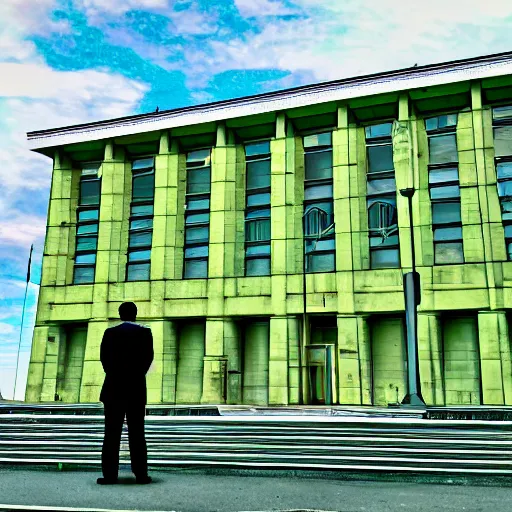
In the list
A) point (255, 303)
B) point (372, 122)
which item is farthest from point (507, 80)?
point (255, 303)

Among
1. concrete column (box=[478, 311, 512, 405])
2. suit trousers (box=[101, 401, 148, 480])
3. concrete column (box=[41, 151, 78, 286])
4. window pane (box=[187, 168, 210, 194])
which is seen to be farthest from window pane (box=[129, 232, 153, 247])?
suit trousers (box=[101, 401, 148, 480])

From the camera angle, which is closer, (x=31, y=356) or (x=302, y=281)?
(x=302, y=281)

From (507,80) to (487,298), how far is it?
10250 mm

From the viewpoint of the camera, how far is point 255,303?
31109 mm

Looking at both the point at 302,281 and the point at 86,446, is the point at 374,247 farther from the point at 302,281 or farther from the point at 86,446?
the point at 86,446

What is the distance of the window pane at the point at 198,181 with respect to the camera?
1355 inches

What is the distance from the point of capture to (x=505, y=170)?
29.1 meters

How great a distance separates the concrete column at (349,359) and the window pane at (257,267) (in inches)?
182

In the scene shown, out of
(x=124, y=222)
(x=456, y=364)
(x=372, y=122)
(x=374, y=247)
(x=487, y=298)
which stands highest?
(x=372, y=122)

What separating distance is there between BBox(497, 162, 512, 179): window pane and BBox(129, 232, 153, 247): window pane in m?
18.0

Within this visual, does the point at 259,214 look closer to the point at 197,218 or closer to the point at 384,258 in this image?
the point at 197,218

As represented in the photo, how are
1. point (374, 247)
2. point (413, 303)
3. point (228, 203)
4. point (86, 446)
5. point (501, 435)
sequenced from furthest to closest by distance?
point (228, 203)
point (374, 247)
point (413, 303)
point (86, 446)
point (501, 435)

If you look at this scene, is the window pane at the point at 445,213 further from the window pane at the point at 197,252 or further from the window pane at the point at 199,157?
the window pane at the point at 199,157

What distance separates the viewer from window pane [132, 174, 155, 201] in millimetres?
35188
